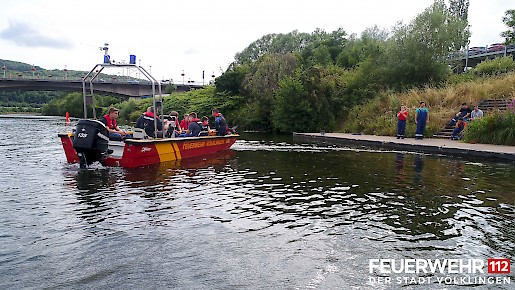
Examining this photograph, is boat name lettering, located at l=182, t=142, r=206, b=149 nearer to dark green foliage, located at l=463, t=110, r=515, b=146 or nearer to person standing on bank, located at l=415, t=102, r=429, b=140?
person standing on bank, located at l=415, t=102, r=429, b=140

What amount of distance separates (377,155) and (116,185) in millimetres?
10230

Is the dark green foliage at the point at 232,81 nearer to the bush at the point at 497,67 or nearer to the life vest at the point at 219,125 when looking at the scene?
the bush at the point at 497,67

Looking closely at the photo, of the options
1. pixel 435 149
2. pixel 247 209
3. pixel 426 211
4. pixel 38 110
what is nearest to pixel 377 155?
pixel 435 149

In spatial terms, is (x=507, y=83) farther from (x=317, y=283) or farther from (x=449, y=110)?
(x=317, y=283)

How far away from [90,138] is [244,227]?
670cm

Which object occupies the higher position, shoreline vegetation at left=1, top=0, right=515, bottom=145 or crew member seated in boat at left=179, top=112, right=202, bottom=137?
shoreline vegetation at left=1, top=0, right=515, bottom=145

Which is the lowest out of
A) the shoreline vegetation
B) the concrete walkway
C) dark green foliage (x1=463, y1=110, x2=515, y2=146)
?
the concrete walkway

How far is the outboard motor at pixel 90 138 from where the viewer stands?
11062 millimetres

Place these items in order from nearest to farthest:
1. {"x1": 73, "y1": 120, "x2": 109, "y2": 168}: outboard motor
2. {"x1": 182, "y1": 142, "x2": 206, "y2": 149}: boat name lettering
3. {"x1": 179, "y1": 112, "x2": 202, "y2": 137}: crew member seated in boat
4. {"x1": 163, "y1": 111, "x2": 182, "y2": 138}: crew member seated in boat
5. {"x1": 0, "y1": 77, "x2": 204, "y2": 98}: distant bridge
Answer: {"x1": 73, "y1": 120, "x2": 109, "y2": 168}: outboard motor → {"x1": 182, "y1": 142, "x2": 206, "y2": 149}: boat name lettering → {"x1": 163, "y1": 111, "x2": 182, "y2": 138}: crew member seated in boat → {"x1": 179, "y1": 112, "x2": 202, "y2": 137}: crew member seated in boat → {"x1": 0, "y1": 77, "x2": 204, "y2": 98}: distant bridge

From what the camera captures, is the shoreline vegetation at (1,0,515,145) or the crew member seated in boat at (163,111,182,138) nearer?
the crew member seated in boat at (163,111,182,138)

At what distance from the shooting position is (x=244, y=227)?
6270 millimetres

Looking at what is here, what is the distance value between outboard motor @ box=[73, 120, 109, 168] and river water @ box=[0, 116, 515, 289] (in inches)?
23.0

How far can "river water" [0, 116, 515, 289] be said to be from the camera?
4469 millimetres

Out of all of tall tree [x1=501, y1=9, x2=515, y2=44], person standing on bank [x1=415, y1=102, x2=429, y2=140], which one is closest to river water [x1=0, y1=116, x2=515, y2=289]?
person standing on bank [x1=415, y1=102, x2=429, y2=140]
